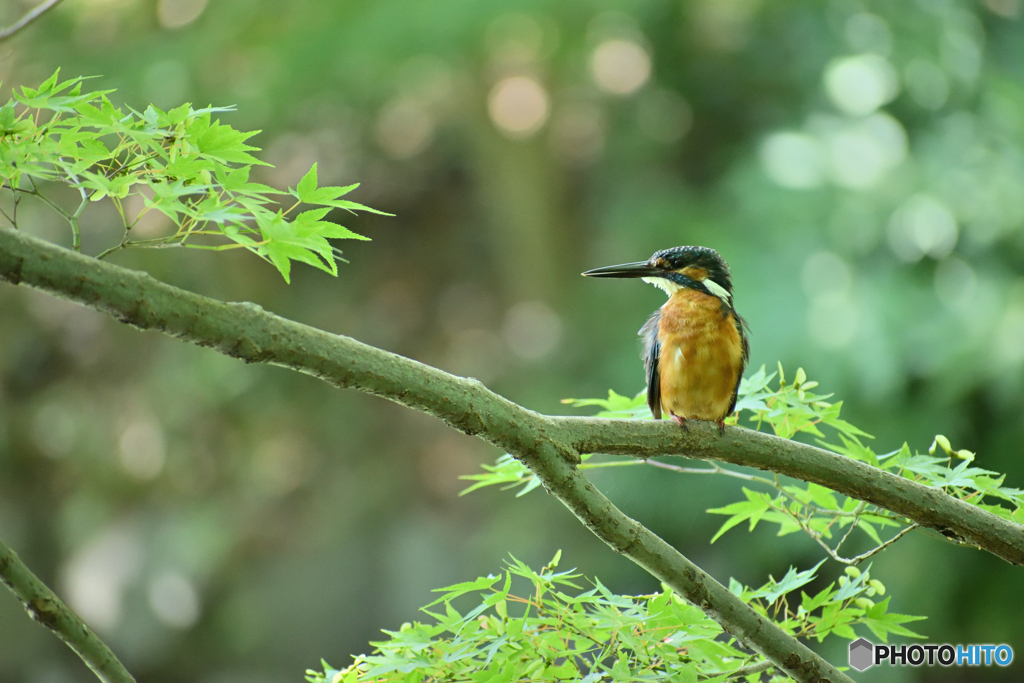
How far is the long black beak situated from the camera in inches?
56.4

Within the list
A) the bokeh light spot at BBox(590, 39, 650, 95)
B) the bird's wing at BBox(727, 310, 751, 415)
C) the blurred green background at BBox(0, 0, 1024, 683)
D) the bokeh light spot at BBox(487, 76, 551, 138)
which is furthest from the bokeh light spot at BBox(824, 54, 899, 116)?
the bird's wing at BBox(727, 310, 751, 415)

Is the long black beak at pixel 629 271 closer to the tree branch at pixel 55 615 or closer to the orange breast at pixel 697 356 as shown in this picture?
the orange breast at pixel 697 356

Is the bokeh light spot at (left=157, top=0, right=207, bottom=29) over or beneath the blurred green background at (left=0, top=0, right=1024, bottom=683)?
over

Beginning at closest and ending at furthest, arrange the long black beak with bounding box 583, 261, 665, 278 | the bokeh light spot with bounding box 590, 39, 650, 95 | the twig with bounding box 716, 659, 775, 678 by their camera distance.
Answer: the twig with bounding box 716, 659, 775, 678 < the long black beak with bounding box 583, 261, 665, 278 < the bokeh light spot with bounding box 590, 39, 650, 95

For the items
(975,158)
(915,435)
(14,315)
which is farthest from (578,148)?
(14,315)

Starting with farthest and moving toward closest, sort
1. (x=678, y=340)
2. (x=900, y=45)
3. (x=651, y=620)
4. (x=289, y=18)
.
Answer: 1. (x=289, y=18)
2. (x=900, y=45)
3. (x=678, y=340)
4. (x=651, y=620)

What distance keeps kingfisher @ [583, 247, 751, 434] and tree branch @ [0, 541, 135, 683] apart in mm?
925

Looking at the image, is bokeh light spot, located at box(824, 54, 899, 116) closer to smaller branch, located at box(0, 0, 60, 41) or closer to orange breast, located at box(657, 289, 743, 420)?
orange breast, located at box(657, 289, 743, 420)

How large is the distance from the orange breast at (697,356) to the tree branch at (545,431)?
30 cm

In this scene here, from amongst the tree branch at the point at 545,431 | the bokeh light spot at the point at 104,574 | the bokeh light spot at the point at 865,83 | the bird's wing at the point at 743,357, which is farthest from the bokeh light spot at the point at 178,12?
the tree branch at the point at 545,431

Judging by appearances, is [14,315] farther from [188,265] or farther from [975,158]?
[975,158]

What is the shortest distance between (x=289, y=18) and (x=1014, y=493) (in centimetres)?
388

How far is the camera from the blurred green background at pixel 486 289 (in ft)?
10.4

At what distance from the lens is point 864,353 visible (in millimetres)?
3049
